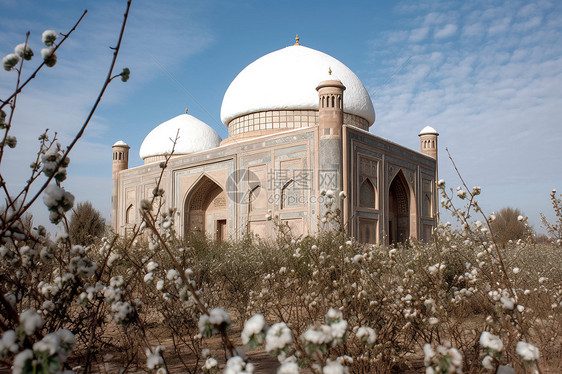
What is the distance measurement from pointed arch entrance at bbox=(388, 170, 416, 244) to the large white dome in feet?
8.06

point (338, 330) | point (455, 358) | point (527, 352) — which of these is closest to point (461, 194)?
point (527, 352)

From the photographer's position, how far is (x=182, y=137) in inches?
723

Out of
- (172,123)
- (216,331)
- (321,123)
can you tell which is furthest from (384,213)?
(216,331)

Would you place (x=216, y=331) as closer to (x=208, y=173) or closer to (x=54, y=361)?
(x=54, y=361)

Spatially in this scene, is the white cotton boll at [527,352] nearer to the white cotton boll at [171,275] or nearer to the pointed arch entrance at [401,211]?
the white cotton boll at [171,275]

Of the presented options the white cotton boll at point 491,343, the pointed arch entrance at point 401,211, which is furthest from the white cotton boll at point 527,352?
the pointed arch entrance at point 401,211

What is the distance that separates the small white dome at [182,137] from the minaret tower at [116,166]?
2.84 ft

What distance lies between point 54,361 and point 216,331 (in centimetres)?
35

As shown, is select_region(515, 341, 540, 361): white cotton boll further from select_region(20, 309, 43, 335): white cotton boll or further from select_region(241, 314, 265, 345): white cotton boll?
select_region(20, 309, 43, 335): white cotton boll

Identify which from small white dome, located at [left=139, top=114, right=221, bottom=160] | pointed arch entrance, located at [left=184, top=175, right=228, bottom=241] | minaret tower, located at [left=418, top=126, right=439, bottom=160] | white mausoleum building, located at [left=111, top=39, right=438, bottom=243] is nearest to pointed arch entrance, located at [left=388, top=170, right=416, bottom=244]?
white mausoleum building, located at [left=111, top=39, right=438, bottom=243]

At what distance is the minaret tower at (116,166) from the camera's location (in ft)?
57.5

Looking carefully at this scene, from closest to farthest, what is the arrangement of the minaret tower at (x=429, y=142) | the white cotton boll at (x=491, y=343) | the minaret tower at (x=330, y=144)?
the white cotton boll at (x=491, y=343) < the minaret tower at (x=330, y=144) < the minaret tower at (x=429, y=142)

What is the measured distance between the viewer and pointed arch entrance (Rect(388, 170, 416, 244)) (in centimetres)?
1445

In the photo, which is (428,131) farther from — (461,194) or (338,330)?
(338,330)
